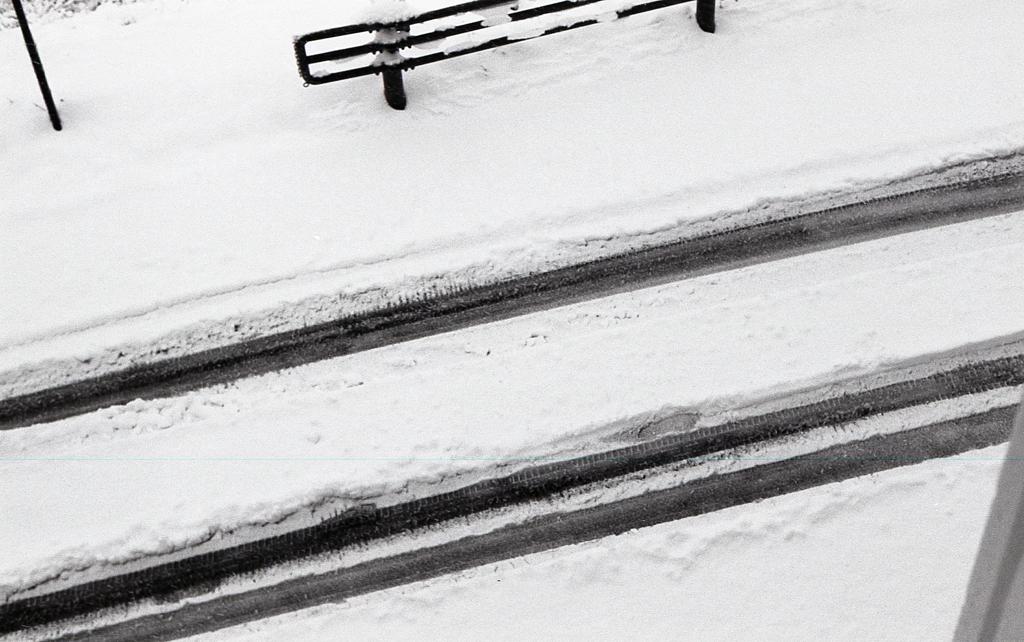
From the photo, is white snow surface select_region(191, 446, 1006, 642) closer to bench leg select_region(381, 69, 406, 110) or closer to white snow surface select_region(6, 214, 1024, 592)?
white snow surface select_region(6, 214, 1024, 592)

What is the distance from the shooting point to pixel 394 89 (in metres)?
11.5

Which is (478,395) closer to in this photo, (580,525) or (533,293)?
(533,293)

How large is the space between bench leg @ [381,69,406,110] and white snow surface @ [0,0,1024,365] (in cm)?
16

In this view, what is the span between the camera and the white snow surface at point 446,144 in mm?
9977

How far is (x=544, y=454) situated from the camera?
8.36 m

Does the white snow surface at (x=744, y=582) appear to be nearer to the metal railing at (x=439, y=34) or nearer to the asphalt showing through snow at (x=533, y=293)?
the asphalt showing through snow at (x=533, y=293)

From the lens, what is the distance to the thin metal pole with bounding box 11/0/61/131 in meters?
10.7

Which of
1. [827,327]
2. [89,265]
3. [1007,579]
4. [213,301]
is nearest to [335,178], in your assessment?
[213,301]

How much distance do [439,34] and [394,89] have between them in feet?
2.68

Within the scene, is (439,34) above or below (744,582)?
above

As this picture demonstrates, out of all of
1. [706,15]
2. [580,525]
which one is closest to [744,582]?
[580,525]

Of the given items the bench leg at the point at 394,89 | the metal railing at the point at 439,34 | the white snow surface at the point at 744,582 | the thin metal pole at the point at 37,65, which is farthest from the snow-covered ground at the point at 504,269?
the metal railing at the point at 439,34

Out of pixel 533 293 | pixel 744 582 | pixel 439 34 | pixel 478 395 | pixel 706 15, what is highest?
pixel 439 34

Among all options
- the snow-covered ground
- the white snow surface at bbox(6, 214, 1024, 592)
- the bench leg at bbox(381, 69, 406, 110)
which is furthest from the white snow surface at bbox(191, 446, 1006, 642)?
the bench leg at bbox(381, 69, 406, 110)
